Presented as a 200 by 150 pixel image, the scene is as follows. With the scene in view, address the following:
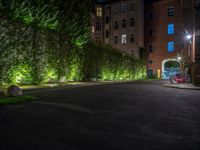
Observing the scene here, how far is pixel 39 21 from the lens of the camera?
69.5ft

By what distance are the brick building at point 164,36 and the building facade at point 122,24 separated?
2.60 meters

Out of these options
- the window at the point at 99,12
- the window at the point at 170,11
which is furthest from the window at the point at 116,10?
the window at the point at 170,11

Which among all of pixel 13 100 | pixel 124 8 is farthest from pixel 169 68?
pixel 13 100

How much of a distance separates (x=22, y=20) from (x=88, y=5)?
49.6 feet

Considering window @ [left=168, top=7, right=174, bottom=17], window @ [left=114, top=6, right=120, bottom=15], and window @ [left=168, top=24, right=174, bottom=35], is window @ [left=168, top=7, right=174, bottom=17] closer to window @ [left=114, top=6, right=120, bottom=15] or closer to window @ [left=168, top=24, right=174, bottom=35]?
window @ [left=168, top=24, right=174, bottom=35]

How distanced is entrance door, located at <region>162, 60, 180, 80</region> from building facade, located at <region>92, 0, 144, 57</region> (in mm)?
7959

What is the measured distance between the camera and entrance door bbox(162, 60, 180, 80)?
51241mm

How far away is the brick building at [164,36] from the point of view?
4978 cm

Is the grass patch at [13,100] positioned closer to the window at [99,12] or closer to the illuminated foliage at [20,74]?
the illuminated foliage at [20,74]

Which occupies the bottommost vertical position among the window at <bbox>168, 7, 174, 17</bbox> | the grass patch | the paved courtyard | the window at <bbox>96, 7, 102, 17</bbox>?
the paved courtyard

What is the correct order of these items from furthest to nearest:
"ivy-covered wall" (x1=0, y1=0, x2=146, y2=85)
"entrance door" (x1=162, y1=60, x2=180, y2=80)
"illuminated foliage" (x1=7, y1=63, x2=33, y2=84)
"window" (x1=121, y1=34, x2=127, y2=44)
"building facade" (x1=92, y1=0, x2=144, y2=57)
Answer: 1. "window" (x1=121, y1=34, x2=127, y2=44)
2. "entrance door" (x1=162, y1=60, x2=180, y2=80)
3. "building facade" (x1=92, y1=0, x2=144, y2=57)
4. "ivy-covered wall" (x1=0, y1=0, x2=146, y2=85)
5. "illuminated foliage" (x1=7, y1=63, x2=33, y2=84)

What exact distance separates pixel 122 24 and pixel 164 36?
11229 millimetres

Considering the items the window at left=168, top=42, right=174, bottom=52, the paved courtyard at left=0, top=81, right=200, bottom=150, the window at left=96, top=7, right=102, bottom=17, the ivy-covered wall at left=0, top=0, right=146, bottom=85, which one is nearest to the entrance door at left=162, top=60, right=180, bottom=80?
the window at left=168, top=42, right=174, bottom=52

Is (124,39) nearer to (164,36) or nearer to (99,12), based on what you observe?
(164,36)
